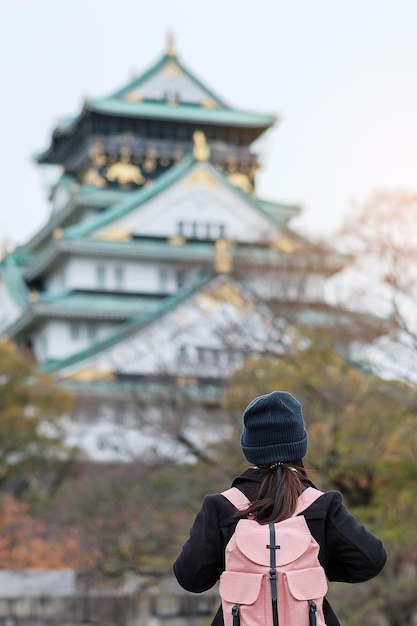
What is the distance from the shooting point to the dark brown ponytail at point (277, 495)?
10.4 feet

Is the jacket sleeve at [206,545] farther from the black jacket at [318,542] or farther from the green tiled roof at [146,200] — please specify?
the green tiled roof at [146,200]

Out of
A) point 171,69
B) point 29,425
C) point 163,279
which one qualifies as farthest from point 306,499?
point 171,69

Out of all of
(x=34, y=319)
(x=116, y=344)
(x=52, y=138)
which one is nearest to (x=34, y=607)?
(x=116, y=344)

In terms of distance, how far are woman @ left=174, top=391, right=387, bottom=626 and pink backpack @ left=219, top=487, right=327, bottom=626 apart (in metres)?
0.06

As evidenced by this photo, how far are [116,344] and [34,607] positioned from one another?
10494 mm

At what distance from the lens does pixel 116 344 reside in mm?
29766

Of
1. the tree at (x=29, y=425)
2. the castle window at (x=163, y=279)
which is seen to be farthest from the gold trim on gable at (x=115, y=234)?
the tree at (x=29, y=425)

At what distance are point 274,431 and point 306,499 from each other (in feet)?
0.61

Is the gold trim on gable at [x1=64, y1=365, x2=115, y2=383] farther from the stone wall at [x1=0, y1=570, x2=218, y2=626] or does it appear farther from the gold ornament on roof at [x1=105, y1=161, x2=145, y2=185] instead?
the gold ornament on roof at [x1=105, y1=161, x2=145, y2=185]

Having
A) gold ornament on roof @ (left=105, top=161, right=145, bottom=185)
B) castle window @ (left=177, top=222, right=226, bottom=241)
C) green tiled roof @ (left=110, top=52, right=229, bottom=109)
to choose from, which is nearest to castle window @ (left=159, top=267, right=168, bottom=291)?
castle window @ (left=177, top=222, right=226, bottom=241)

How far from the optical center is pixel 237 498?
3225 mm

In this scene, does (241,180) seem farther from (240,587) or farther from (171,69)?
(240,587)

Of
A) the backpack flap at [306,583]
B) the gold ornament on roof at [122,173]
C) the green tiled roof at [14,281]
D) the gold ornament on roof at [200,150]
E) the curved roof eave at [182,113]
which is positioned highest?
the backpack flap at [306,583]

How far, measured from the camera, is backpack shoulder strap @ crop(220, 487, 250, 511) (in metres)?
3.21
